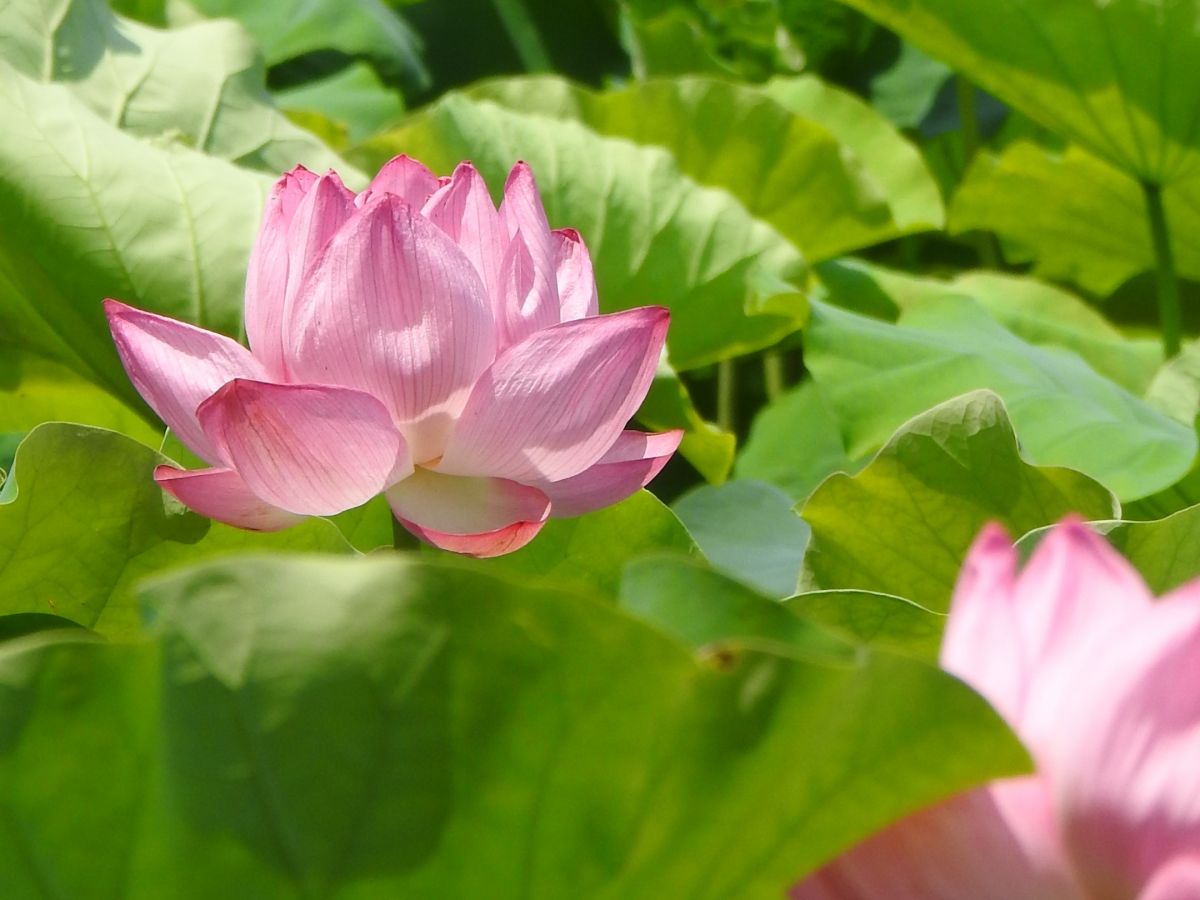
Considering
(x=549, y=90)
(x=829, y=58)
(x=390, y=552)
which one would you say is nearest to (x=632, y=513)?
(x=390, y=552)

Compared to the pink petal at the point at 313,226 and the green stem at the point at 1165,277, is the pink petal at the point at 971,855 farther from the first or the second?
the green stem at the point at 1165,277

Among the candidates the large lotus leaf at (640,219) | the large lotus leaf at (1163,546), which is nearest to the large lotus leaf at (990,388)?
the large lotus leaf at (640,219)

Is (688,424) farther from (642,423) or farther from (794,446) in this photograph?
(794,446)

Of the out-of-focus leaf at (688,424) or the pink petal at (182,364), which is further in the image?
the out-of-focus leaf at (688,424)

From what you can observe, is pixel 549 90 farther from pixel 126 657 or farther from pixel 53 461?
pixel 126 657

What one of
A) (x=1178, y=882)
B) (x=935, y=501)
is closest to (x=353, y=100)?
(x=935, y=501)

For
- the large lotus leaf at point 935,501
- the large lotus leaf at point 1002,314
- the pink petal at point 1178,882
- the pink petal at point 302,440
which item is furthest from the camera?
the large lotus leaf at point 1002,314
